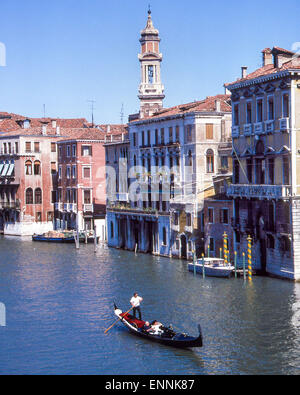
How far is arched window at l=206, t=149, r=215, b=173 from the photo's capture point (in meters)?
50.6

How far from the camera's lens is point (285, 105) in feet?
129

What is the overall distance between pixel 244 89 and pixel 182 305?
13488 millimetres

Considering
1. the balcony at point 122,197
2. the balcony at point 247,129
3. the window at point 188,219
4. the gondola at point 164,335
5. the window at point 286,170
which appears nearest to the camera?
the gondola at point 164,335

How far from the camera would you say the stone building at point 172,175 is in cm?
5022

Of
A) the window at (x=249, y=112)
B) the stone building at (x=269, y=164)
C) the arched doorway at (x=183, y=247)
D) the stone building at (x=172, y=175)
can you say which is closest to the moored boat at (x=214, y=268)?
the stone building at (x=269, y=164)

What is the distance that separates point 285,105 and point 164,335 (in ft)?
51.0

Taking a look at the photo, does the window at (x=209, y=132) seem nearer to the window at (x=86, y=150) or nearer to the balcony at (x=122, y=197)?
the balcony at (x=122, y=197)

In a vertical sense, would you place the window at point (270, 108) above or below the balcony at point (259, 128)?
above

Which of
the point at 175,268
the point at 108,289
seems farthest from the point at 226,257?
the point at 108,289

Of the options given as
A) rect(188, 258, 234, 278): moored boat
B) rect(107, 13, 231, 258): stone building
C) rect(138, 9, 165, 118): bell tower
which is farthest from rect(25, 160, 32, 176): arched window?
rect(188, 258, 234, 278): moored boat

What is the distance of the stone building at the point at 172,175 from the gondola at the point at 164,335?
1824cm

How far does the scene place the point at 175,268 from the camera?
151 feet
